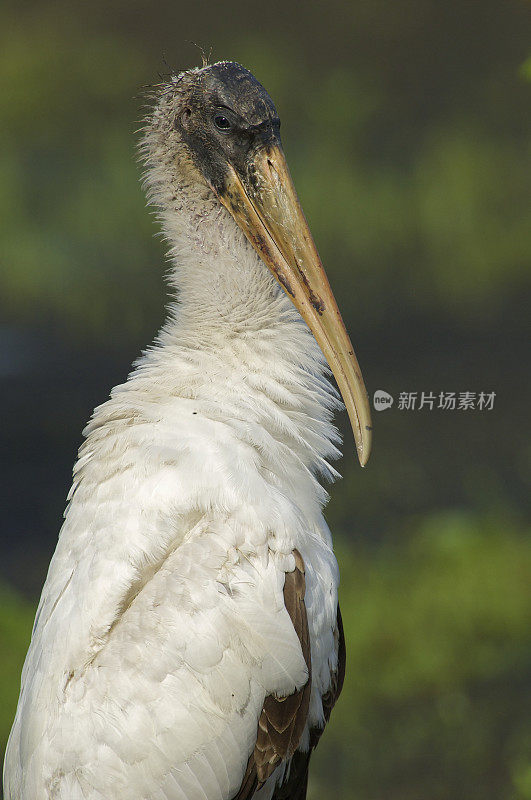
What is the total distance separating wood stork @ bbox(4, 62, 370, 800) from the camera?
4.02 feet

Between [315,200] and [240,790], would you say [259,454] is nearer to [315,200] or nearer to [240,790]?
[240,790]

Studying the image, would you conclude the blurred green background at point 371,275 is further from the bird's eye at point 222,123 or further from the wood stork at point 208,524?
the bird's eye at point 222,123

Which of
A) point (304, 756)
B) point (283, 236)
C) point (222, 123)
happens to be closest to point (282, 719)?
point (304, 756)

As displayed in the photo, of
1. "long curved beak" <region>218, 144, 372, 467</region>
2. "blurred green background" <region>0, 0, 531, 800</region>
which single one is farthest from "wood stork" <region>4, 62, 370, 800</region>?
"blurred green background" <region>0, 0, 531, 800</region>

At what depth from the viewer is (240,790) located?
1.31 m

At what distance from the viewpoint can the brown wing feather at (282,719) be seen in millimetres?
1284

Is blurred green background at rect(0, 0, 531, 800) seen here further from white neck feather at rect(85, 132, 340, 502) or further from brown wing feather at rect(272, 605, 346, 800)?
white neck feather at rect(85, 132, 340, 502)

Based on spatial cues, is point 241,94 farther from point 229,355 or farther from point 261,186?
point 229,355

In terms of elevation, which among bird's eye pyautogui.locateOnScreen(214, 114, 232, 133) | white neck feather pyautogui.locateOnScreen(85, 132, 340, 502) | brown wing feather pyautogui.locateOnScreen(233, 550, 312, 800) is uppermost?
bird's eye pyautogui.locateOnScreen(214, 114, 232, 133)

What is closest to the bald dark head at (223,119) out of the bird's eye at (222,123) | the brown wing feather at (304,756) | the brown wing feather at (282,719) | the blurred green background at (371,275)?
the bird's eye at (222,123)

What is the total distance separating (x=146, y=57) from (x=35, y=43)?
453mm

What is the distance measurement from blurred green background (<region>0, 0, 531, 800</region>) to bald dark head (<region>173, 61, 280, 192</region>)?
77.8 inches

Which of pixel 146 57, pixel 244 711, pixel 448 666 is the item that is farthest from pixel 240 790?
pixel 146 57

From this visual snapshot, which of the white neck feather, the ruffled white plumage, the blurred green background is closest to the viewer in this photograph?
the ruffled white plumage
